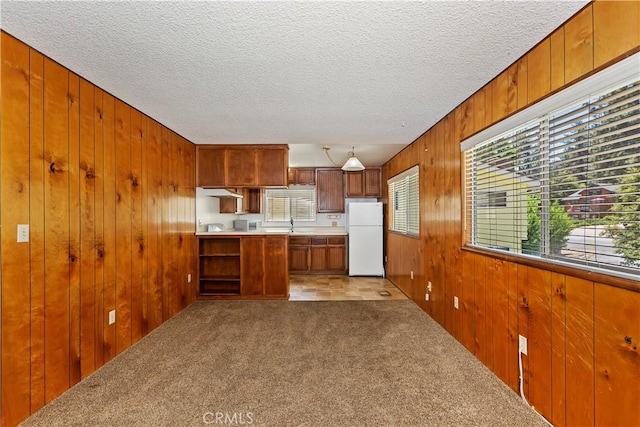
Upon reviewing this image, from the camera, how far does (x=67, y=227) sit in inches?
78.2

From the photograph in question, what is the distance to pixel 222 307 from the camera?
382 centimetres

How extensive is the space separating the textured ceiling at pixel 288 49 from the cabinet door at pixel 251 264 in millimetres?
2015

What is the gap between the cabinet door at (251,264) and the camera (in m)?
4.21

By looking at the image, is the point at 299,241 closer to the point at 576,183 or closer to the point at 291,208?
the point at 291,208

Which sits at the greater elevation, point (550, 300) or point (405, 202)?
point (405, 202)

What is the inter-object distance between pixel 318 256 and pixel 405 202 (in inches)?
89.1

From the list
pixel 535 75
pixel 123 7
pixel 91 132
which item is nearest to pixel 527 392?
pixel 535 75

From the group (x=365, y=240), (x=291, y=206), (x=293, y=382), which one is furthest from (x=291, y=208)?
(x=293, y=382)

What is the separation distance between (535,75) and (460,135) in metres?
0.92

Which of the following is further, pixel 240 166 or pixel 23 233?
pixel 240 166

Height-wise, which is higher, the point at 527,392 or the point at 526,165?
the point at 526,165

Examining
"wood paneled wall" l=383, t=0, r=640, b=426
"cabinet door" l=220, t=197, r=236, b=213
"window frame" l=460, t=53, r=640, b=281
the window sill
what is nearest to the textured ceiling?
"wood paneled wall" l=383, t=0, r=640, b=426

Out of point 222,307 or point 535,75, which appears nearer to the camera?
point 535,75

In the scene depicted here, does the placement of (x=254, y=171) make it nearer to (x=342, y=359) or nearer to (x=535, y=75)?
(x=342, y=359)
